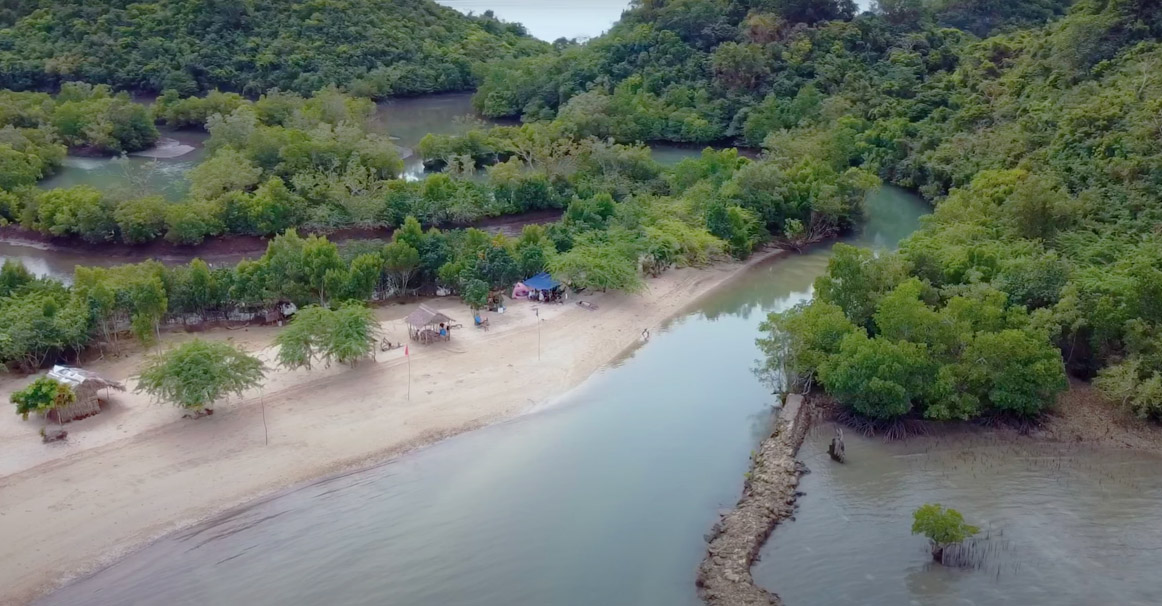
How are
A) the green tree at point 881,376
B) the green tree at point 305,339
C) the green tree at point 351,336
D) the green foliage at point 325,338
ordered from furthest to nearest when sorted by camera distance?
the green tree at point 351,336 < the green foliage at point 325,338 < the green tree at point 305,339 < the green tree at point 881,376

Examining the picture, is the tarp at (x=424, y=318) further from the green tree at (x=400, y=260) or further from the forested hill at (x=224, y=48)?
the forested hill at (x=224, y=48)

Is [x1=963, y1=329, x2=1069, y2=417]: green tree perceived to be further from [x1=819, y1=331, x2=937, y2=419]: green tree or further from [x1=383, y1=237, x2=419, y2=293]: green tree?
[x1=383, y1=237, x2=419, y2=293]: green tree

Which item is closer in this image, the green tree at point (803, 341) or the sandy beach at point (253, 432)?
the sandy beach at point (253, 432)

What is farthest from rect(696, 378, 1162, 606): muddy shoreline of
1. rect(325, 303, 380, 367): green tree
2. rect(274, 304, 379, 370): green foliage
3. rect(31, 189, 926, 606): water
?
rect(274, 304, 379, 370): green foliage

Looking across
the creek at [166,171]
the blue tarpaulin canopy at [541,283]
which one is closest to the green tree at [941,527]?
the blue tarpaulin canopy at [541,283]

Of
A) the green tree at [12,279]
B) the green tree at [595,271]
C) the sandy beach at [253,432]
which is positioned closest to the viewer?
the sandy beach at [253,432]

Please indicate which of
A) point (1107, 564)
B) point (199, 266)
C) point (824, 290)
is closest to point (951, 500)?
point (1107, 564)

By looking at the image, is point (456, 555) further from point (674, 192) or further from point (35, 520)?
point (674, 192)
